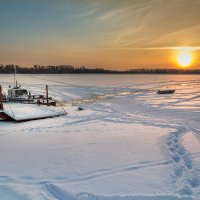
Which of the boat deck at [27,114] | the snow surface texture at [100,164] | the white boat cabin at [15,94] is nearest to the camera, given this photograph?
the snow surface texture at [100,164]

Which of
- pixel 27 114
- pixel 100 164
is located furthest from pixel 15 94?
pixel 100 164

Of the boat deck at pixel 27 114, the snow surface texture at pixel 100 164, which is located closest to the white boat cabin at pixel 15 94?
the boat deck at pixel 27 114

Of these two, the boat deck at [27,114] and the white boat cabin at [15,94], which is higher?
the white boat cabin at [15,94]

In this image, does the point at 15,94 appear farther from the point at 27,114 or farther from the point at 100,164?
the point at 100,164

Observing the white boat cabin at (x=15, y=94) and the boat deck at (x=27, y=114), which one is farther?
the white boat cabin at (x=15, y=94)

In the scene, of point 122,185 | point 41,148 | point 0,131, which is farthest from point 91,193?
point 0,131

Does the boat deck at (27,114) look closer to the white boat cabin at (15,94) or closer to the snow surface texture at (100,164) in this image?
the snow surface texture at (100,164)

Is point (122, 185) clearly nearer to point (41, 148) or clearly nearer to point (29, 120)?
point (41, 148)

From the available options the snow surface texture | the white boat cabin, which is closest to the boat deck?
the snow surface texture

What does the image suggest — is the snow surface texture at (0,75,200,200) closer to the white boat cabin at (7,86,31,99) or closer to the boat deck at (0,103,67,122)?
the boat deck at (0,103,67,122)

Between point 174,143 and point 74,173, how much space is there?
15.2 feet

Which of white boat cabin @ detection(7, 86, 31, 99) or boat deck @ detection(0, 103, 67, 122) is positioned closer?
boat deck @ detection(0, 103, 67, 122)

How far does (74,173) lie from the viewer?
21.4 feet

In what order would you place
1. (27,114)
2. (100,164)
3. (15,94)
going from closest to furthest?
(100,164) < (27,114) < (15,94)
